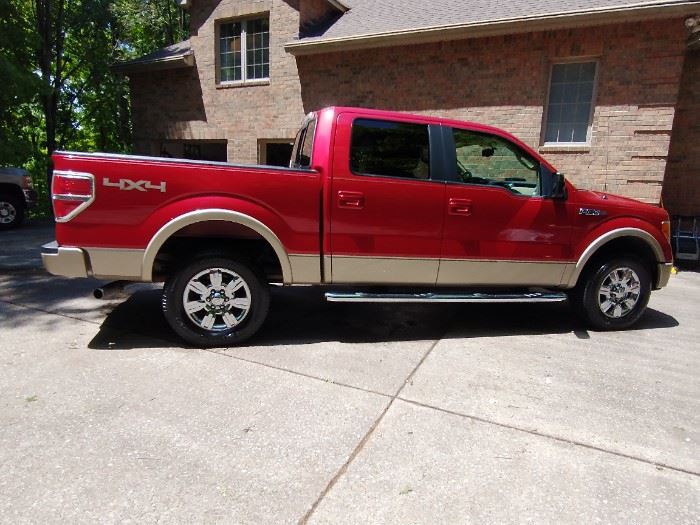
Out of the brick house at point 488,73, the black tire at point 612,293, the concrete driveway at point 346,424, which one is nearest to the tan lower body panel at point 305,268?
the concrete driveway at point 346,424

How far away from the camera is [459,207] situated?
416 centimetres

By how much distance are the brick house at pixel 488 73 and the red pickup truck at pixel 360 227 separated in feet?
16.1

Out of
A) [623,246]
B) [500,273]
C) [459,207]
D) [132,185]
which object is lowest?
[500,273]

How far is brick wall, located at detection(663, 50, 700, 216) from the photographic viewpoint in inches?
347

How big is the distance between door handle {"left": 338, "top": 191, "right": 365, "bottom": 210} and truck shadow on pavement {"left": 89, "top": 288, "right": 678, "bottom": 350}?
4.14 ft

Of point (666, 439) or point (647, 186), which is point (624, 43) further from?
point (666, 439)

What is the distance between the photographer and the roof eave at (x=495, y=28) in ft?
25.6

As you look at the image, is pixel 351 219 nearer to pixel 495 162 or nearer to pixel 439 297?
pixel 439 297

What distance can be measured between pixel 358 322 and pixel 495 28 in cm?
706

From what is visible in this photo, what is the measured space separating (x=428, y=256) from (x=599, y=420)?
185 centimetres

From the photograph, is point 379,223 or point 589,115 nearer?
point 379,223

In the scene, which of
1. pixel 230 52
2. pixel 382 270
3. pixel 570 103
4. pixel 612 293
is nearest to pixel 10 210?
pixel 230 52

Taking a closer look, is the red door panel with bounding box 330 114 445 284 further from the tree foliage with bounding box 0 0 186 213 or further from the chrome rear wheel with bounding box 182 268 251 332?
the tree foliage with bounding box 0 0 186 213

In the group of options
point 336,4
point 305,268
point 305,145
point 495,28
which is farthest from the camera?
point 336,4
